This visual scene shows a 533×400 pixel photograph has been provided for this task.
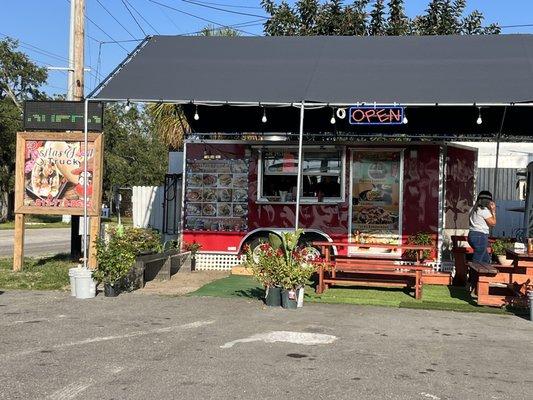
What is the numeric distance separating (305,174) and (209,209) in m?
2.23

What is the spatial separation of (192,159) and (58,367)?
27.3ft

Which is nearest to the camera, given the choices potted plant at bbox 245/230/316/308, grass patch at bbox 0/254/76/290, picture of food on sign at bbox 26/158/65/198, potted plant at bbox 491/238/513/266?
potted plant at bbox 245/230/316/308

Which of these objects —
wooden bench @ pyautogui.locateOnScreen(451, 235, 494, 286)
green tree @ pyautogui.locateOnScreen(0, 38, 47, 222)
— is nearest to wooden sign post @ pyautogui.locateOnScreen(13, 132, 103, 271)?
wooden bench @ pyautogui.locateOnScreen(451, 235, 494, 286)

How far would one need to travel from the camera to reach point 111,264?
983 cm

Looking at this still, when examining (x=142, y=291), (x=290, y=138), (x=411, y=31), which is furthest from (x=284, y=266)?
(x=411, y=31)

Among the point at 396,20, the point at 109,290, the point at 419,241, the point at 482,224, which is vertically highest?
the point at 396,20

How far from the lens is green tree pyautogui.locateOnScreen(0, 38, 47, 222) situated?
142 ft

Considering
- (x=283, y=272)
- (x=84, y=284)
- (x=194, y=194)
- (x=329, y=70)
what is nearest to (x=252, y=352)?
(x=283, y=272)

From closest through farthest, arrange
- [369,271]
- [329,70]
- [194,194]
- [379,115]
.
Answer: [379,115] → [369,271] → [329,70] → [194,194]

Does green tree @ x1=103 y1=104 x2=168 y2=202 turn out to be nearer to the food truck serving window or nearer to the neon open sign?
the food truck serving window

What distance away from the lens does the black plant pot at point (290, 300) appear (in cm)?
909

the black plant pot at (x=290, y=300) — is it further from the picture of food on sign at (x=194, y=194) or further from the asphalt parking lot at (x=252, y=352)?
the picture of food on sign at (x=194, y=194)

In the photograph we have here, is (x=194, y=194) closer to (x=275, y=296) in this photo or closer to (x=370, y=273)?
(x=370, y=273)

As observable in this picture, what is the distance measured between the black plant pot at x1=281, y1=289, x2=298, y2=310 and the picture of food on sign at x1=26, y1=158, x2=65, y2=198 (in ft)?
18.2
